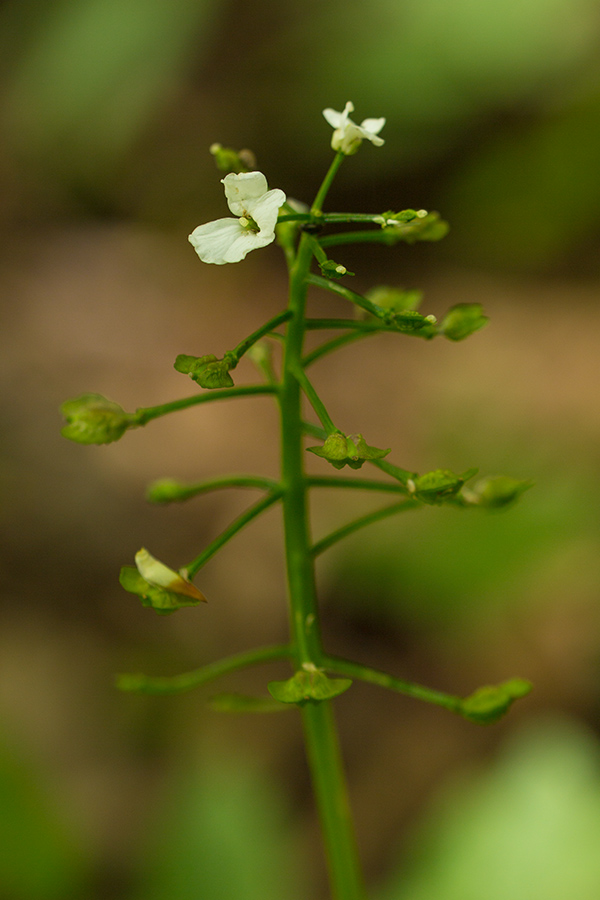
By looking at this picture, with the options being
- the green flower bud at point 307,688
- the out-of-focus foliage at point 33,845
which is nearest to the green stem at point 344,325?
the green flower bud at point 307,688

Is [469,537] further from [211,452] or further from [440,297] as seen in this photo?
[440,297]

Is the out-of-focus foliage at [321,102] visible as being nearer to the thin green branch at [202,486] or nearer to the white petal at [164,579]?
the thin green branch at [202,486]

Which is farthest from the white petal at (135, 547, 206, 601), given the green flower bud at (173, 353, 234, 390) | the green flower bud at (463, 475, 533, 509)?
the green flower bud at (463, 475, 533, 509)

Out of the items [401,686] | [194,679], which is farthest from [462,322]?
[194,679]

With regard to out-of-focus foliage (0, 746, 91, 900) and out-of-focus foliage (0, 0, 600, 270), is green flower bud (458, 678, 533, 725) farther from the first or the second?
out-of-focus foliage (0, 0, 600, 270)

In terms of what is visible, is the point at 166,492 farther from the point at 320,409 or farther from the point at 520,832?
the point at 520,832

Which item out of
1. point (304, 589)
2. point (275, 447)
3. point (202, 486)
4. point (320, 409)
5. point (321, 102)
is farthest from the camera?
point (321, 102)
